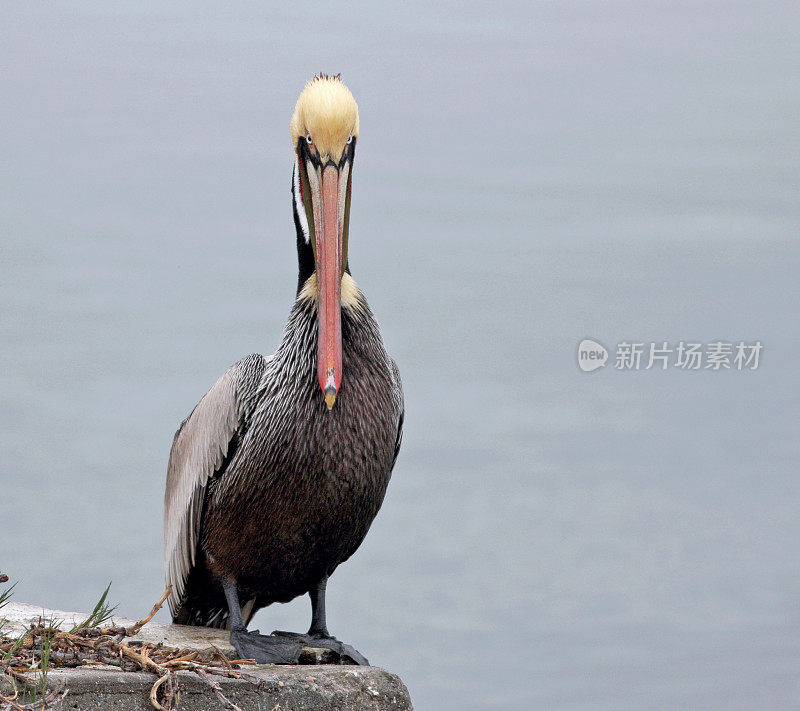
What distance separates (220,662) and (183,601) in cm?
152

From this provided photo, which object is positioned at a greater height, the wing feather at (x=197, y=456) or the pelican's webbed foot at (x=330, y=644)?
the wing feather at (x=197, y=456)

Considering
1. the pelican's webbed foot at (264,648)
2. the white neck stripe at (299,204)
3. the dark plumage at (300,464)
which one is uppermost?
the white neck stripe at (299,204)

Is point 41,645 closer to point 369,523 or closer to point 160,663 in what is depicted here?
point 160,663

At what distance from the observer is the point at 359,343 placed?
5883mm

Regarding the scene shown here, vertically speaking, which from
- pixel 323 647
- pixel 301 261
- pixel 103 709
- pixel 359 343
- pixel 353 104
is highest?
pixel 353 104

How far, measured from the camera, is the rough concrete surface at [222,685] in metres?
4.35

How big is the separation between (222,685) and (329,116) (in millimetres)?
2603

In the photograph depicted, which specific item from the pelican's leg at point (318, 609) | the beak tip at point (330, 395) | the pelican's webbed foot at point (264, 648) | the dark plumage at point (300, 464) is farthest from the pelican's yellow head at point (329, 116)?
the pelican's webbed foot at point (264, 648)

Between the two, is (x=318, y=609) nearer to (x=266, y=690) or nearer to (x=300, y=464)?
(x=300, y=464)

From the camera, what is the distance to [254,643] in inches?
228

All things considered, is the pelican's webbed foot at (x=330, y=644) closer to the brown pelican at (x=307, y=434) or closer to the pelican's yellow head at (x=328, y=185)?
the brown pelican at (x=307, y=434)

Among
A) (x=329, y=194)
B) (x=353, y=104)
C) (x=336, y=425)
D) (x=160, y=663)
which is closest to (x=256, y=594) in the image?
(x=336, y=425)

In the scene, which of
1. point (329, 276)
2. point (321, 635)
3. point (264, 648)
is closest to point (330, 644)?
point (321, 635)

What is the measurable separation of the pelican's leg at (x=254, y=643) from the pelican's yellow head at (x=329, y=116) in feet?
6.98
